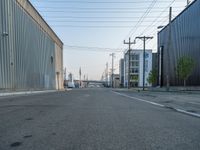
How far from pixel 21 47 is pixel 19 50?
1.17 metres

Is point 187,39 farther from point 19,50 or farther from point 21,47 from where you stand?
point 19,50

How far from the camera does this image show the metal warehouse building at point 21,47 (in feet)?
96.2

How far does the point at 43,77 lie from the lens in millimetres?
51500

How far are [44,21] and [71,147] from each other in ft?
175

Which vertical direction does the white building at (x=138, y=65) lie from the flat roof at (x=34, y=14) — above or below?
below

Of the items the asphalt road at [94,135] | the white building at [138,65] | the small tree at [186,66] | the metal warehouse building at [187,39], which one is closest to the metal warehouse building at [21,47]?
the metal warehouse building at [187,39]

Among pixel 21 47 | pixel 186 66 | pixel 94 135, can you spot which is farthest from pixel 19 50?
pixel 94 135

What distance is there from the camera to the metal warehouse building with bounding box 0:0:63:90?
29.3 m

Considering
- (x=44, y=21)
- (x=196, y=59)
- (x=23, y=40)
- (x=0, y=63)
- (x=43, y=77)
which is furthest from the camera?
(x=44, y=21)

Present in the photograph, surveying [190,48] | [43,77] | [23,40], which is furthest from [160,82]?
[23,40]

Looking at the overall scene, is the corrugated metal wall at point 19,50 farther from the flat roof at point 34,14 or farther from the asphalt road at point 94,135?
the asphalt road at point 94,135

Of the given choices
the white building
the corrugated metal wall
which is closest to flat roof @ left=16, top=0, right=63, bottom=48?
the corrugated metal wall

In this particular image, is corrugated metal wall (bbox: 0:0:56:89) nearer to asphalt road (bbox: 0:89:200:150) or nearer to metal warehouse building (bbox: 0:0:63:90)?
metal warehouse building (bbox: 0:0:63:90)

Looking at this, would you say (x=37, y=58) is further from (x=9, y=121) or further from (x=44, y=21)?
(x=9, y=121)
